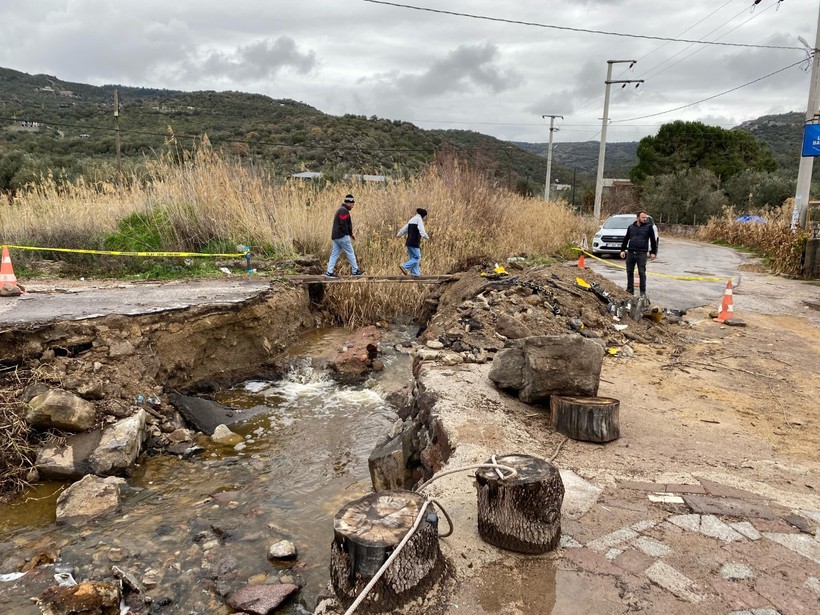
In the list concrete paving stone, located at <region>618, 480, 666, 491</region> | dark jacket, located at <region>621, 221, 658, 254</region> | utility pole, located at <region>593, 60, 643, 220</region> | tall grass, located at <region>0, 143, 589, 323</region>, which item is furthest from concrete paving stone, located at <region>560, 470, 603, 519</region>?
utility pole, located at <region>593, 60, 643, 220</region>

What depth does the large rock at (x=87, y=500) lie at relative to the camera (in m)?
3.99

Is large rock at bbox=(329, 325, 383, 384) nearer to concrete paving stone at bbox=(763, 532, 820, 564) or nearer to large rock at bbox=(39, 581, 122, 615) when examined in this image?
large rock at bbox=(39, 581, 122, 615)

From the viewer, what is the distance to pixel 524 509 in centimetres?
261

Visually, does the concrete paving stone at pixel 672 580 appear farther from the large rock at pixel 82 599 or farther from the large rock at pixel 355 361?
the large rock at pixel 355 361

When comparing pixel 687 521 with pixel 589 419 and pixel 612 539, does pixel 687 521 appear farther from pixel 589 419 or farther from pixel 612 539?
pixel 589 419

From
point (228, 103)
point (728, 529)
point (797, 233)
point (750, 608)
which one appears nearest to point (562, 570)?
point (750, 608)

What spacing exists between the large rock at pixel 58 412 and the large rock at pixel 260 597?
102 inches

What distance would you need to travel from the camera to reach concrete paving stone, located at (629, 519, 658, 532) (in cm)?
289

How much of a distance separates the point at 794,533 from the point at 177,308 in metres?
6.36

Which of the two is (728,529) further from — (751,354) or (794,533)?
(751,354)

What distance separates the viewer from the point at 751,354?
23.0 feet

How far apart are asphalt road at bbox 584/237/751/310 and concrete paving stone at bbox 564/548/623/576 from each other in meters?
8.19

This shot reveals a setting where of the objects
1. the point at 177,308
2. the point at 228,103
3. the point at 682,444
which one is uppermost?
the point at 228,103

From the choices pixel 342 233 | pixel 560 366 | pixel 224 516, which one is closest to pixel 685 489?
pixel 560 366
